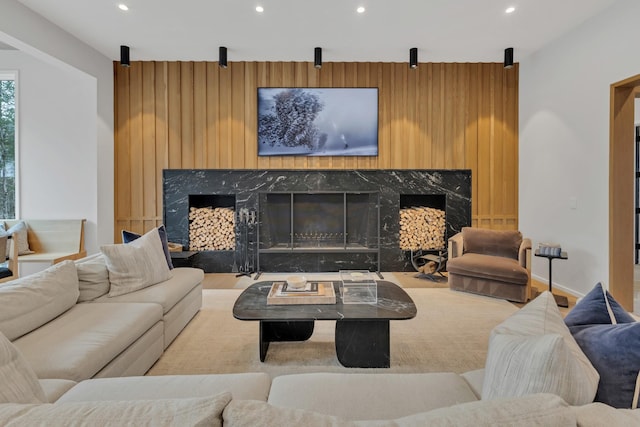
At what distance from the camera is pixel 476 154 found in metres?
5.31

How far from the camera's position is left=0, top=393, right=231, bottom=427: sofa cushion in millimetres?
629

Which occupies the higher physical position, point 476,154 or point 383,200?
point 476,154

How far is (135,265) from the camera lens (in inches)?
110

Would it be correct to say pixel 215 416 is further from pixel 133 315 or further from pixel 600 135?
pixel 600 135

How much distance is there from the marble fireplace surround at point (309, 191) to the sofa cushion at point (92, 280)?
2557 mm

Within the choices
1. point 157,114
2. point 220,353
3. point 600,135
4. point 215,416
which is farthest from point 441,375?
point 157,114

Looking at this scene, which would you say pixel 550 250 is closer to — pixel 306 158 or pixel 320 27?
pixel 306 158

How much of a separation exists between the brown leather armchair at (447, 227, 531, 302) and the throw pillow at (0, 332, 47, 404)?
402 cm

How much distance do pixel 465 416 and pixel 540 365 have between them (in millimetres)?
323

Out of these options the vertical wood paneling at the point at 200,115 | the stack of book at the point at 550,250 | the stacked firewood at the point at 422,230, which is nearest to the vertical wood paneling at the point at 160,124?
the vertical wood paneling at the point at 200,115

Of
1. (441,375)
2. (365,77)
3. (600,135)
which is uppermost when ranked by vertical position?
(365,77)

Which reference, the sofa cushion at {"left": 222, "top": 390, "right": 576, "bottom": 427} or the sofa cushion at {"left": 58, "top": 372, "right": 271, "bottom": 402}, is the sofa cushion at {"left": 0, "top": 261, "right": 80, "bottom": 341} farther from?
A: the sofa cushion at {"left": 222, "top": 390, "right": 576, "bottom": 427}

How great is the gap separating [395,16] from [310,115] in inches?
73.9

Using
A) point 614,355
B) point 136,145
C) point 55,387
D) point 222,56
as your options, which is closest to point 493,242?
point 614,355
